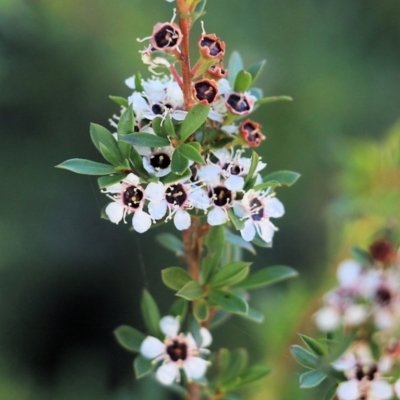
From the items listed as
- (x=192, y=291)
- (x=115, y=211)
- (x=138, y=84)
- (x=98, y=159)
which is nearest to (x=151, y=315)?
(x=192, y=291)

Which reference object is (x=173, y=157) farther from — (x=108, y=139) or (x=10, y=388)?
(x=10, y=388)

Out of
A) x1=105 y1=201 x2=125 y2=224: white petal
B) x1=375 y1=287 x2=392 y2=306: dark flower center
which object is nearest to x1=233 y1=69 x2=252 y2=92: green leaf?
x1=105 y1=201 x2=125 y2=224: white petal

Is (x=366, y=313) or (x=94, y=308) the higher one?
(x=366, y=313)

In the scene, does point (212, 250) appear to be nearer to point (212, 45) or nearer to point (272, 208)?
point (272, 208)

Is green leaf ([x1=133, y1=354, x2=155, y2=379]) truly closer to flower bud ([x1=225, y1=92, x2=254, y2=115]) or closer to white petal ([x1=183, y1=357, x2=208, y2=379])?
white petal ([x1=183, y1=357, x2=208, y2=379])

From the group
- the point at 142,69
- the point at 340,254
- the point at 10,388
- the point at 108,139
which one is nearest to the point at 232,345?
the point at 340,254

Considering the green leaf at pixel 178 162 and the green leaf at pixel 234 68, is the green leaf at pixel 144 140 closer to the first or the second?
the green leaf at pixel 178 162
